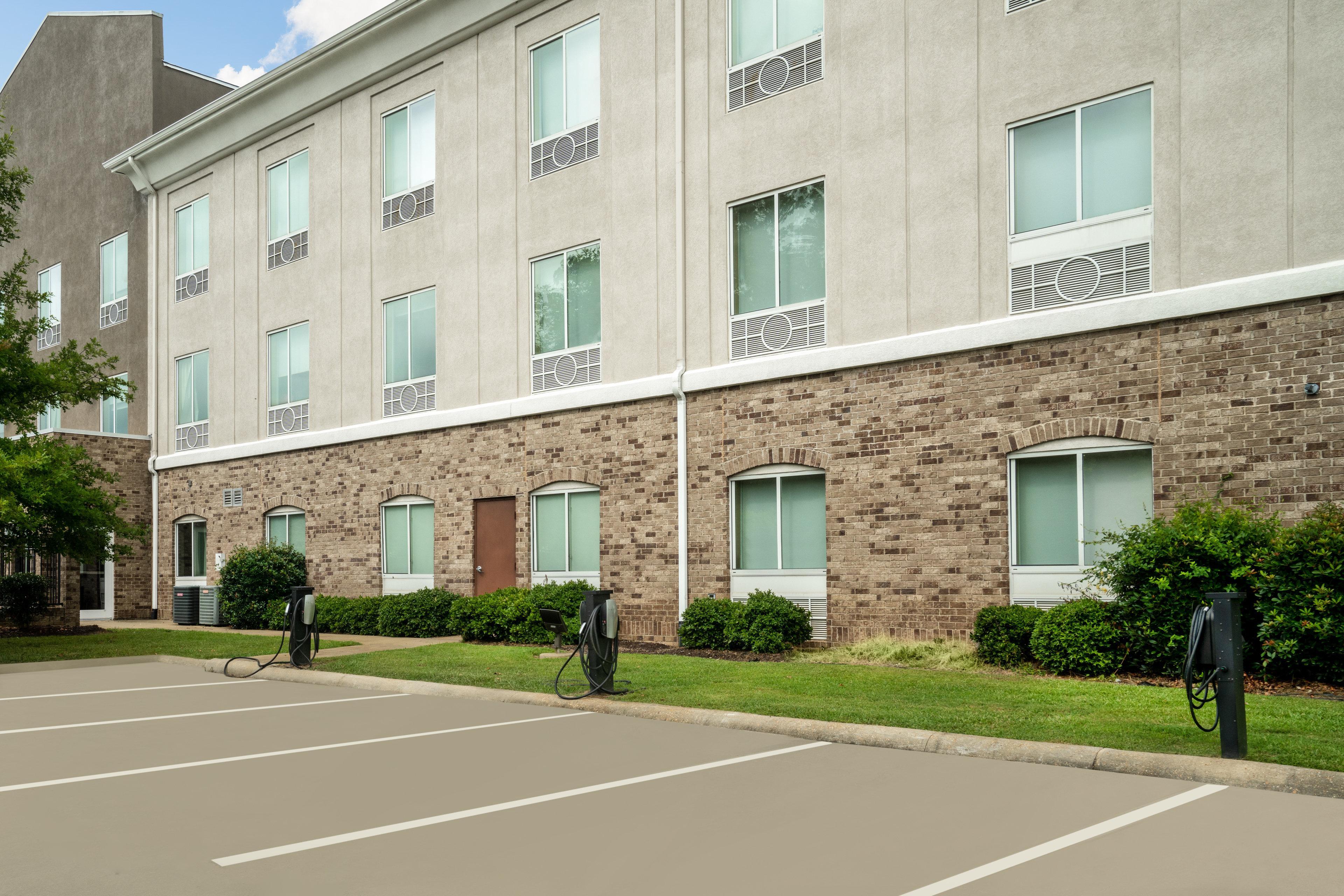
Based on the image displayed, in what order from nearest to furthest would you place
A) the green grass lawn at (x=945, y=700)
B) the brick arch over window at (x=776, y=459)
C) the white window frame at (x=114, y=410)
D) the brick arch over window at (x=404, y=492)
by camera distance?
the green grass lawn at (x=945, y=700) < the brick arch over window at (x=776, y=459) < the brick arch over window at (x=404, y=492) < the white window frame at (x=114, y=410)

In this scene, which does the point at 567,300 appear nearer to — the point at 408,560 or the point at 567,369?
the point at 567,369

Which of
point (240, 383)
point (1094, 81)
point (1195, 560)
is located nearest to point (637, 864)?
point (1195, 560)

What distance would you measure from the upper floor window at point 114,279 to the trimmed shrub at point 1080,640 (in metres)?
27.6

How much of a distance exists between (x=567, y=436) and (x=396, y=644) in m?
4.54

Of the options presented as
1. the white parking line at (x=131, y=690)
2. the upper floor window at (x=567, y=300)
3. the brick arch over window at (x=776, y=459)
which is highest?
the upper floor window at (x=567, y=300)

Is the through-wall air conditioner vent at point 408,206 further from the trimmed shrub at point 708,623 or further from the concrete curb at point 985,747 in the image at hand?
the concrete curb at point 985,747

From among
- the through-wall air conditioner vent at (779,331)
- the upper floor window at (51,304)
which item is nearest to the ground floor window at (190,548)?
the upper floor window at (51,304)

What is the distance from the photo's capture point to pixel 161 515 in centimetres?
2902

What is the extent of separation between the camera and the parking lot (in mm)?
5180

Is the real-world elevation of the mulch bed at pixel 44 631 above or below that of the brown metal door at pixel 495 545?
below

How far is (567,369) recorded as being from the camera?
775 inches

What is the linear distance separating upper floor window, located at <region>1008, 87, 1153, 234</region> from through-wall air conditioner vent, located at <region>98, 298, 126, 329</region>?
2603 centimetres

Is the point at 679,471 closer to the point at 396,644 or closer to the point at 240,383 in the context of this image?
the point at 396,644

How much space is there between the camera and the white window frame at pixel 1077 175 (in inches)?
527
